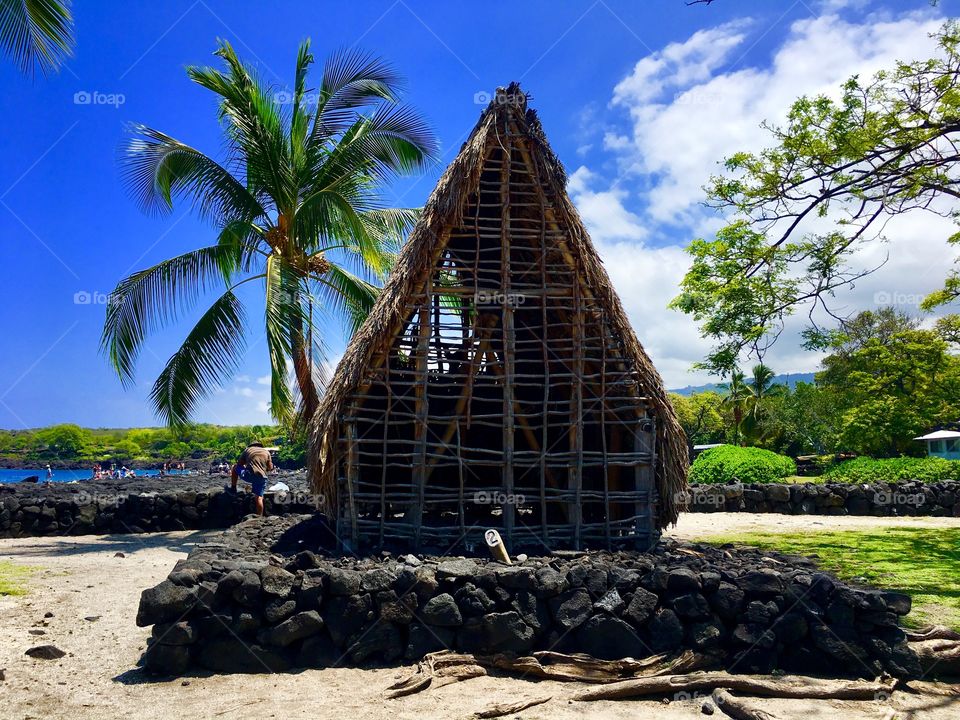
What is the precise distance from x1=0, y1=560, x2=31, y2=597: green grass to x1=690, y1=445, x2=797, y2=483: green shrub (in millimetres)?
16674

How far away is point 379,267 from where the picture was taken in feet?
45.9

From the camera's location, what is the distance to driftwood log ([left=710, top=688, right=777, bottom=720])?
506cm

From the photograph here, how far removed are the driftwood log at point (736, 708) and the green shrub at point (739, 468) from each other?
48.5 ft

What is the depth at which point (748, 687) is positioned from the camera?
5637 mm

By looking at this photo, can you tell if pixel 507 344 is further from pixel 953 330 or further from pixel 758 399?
pixel 758 399

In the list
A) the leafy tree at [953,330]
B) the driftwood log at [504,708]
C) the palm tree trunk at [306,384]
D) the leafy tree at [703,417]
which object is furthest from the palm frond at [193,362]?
the leafy tree at [703,417]

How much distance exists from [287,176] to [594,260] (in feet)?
24.7

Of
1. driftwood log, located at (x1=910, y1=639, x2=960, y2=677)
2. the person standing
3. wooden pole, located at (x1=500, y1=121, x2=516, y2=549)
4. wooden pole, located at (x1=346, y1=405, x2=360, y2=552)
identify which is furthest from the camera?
the person standing

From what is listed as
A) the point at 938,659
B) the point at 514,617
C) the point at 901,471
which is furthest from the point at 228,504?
the point at 901,471

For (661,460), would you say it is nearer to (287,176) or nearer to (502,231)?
(502,231)

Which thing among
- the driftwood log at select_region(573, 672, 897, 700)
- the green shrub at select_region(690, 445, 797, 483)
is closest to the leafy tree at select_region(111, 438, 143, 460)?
the green shrub at select_region(690, 445, 797, 483)

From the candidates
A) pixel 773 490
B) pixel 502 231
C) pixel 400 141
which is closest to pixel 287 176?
pixel 400 141

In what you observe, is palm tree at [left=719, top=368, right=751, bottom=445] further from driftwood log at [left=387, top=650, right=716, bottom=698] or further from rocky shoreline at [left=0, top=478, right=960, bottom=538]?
driftwood log at [left=387, top=650, right=716, bottom=698]

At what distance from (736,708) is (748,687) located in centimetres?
49
